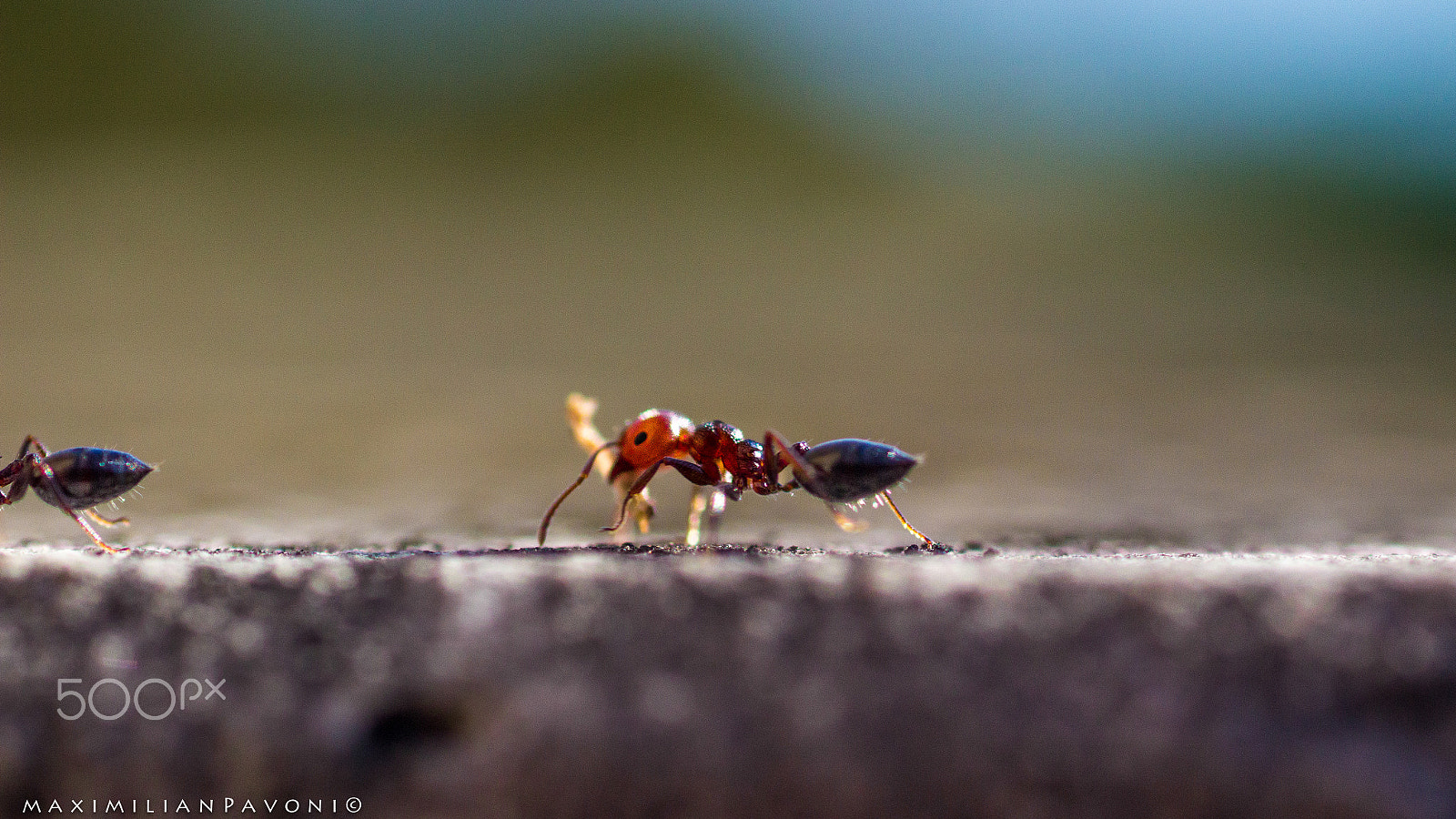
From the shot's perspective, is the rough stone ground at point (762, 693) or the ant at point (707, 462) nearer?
the rough stone ground at point (762, 693)

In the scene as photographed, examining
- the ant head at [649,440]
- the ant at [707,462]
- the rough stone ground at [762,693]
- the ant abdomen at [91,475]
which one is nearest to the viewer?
the rough stone ground at [762,693]

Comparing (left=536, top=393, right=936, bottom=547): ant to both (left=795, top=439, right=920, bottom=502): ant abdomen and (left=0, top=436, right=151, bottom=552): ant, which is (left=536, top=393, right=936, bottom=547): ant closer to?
(left=795, top=439, right=920, bottom=502): ant abdomen

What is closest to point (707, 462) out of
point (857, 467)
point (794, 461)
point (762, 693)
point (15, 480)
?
point (794, 461)

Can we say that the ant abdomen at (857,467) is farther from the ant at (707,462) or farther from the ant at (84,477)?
the ant at (84,477)

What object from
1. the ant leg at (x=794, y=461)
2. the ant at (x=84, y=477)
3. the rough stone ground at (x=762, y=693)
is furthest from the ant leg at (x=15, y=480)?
the ant leg at (x=794, y=461)

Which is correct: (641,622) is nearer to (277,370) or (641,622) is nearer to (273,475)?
(273,475)

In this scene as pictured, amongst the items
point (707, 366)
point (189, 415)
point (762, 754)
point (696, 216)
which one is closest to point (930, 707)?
point (762, 754)

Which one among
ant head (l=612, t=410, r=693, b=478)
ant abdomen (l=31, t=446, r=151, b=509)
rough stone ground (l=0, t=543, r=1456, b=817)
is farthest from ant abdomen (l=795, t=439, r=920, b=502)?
ant abdomen (l=31, t=446, r=151, b=509)
